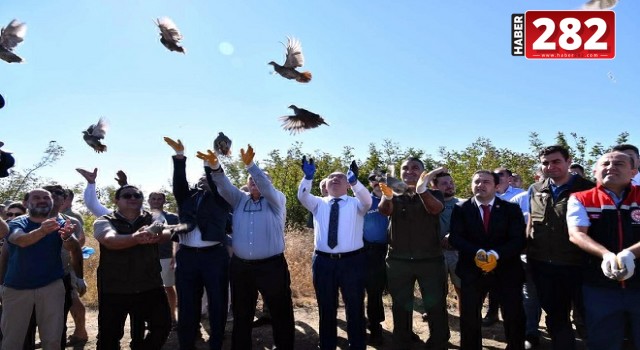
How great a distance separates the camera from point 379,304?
5223mm

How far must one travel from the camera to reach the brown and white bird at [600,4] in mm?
5199

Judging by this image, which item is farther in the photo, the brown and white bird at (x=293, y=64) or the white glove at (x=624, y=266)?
the brown and white bird at (x=293, y=64)

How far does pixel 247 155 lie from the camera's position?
4.49m

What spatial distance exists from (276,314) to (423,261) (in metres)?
1.66

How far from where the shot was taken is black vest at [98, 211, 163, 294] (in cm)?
397

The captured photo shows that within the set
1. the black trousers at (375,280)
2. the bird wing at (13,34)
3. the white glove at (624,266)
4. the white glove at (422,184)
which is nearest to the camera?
the white glove at (624,266)

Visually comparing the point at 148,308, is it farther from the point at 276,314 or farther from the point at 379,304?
the point at 379,304

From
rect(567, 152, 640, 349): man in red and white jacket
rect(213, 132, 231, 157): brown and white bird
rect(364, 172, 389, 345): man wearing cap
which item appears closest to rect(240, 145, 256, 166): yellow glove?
rect(213, 132, 231, 157): brown and white bird

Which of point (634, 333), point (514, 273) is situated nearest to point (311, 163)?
point (514, 273)

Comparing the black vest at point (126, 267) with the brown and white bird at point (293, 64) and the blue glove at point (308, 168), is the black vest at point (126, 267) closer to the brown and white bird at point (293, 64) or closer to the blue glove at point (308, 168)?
the blue glove at point (308, 168)

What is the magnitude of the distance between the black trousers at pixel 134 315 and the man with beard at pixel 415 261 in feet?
7.81

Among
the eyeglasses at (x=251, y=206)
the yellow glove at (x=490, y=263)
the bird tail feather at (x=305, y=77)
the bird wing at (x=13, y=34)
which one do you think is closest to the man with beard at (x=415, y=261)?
the yellow glove at (x=490, y=263)

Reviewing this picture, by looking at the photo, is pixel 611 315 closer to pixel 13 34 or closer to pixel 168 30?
pixel 168 30

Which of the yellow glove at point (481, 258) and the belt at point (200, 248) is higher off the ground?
the yellow glove at point (481, 258)
